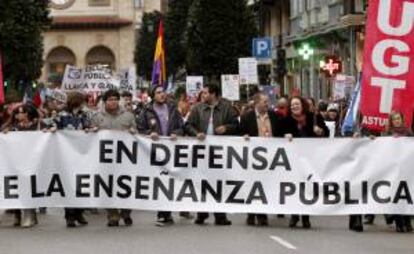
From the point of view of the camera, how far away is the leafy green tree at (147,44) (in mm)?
115812

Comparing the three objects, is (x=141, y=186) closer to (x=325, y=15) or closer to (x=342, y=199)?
(x=342, y=199)

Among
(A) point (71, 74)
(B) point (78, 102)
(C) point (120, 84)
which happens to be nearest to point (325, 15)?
(C) point (120, 84)

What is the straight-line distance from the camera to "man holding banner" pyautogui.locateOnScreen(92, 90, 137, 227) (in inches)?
629

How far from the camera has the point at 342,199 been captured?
15398 millimetres

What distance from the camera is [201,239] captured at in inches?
556

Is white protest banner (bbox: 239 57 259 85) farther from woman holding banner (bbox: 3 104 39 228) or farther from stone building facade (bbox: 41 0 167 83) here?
stone building facade (bbox: 41 0 167 83)

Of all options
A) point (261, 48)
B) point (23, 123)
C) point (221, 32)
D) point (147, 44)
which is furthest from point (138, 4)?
point (23, 123)

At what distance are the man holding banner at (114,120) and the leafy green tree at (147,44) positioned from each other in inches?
3875

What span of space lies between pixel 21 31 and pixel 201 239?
110 feet

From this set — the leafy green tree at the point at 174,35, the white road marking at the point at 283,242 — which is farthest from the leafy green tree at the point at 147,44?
the white road marking at the point at 283,242

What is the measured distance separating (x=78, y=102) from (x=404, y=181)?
6037 mm

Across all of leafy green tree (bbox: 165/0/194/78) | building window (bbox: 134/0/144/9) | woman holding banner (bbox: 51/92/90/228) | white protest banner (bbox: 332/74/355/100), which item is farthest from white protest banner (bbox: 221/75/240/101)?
building window (bbox: 134/0/144/9)

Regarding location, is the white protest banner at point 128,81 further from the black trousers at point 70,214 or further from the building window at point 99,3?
the building window at point 99,3

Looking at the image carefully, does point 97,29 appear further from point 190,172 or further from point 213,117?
point 190,172
